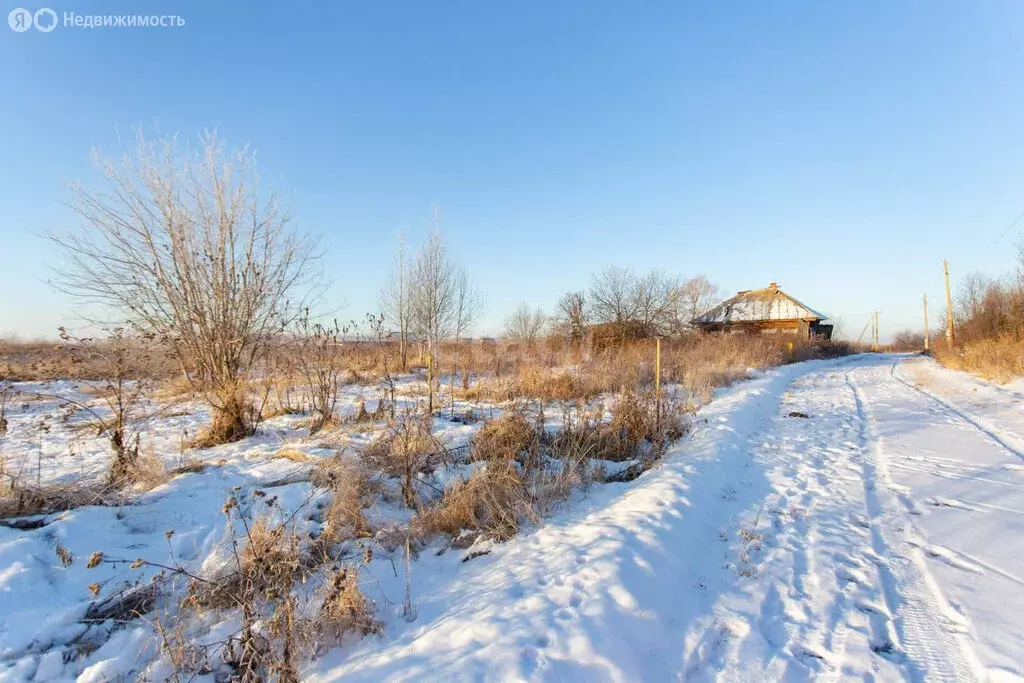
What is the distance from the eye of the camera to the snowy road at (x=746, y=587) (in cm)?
214

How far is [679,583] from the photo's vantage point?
282 centimetres

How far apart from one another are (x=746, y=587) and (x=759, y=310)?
1479 inches

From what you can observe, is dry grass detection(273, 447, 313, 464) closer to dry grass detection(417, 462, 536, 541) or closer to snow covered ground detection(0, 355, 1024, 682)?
snow covered ground detection(0, 355, 1024, 682)

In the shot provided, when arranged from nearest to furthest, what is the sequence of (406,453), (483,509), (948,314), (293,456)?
1. (483,509)
2. (406,453)
3. (293,456)
4. (948,314)

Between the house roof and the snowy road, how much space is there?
108ft

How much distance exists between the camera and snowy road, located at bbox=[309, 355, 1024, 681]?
7.02ft

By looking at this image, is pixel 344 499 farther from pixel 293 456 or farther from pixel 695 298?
pixel 695 298

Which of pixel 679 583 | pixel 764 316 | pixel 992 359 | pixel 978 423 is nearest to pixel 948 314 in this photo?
pixel 764 316

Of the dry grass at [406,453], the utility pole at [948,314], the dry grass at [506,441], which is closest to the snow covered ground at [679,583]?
the dry grass at [406,453]

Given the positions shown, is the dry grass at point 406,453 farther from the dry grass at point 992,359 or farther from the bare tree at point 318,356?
the dry grass at point 992,359

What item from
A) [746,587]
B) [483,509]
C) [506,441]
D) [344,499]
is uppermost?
[506,441]

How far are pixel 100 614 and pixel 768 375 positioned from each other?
691 inches

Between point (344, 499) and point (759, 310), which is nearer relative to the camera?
point (344, 499)

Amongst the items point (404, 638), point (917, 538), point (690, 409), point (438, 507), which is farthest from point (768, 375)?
point (404, 638)
